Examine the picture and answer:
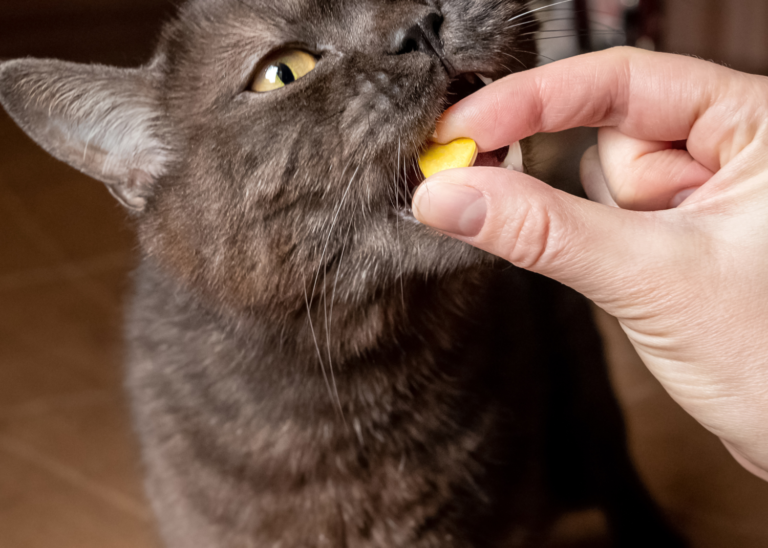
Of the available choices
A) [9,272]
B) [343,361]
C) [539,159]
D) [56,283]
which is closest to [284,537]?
[343,361]

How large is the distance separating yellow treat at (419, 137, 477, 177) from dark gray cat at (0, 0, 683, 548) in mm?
20

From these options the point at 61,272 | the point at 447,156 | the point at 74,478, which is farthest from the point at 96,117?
the point at 61,272

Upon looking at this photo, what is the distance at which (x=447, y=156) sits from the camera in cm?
71

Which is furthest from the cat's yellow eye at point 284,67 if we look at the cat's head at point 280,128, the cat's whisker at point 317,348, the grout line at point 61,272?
the grout line at point 61,272

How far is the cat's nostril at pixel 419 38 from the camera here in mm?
711

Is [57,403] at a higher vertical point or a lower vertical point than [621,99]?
lower

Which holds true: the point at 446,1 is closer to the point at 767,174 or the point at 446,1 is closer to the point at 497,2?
the point at 497,2

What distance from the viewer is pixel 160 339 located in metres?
1.09

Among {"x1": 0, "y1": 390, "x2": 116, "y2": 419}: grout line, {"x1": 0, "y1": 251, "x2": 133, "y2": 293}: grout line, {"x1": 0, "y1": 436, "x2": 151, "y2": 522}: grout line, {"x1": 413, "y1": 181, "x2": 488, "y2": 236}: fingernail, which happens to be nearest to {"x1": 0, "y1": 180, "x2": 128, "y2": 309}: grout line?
{"x1": 0, "y1": 251, "x2": 133, "y2": 293}: grout line

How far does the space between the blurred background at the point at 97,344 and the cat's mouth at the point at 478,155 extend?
254 millimetres

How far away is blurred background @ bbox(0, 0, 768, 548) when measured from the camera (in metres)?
1.42

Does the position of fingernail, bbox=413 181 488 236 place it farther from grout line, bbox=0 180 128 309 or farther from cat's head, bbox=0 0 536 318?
grout line, bbox=0 180 128 309

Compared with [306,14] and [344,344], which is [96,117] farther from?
[344,344]

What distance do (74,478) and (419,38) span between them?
1.47 m
